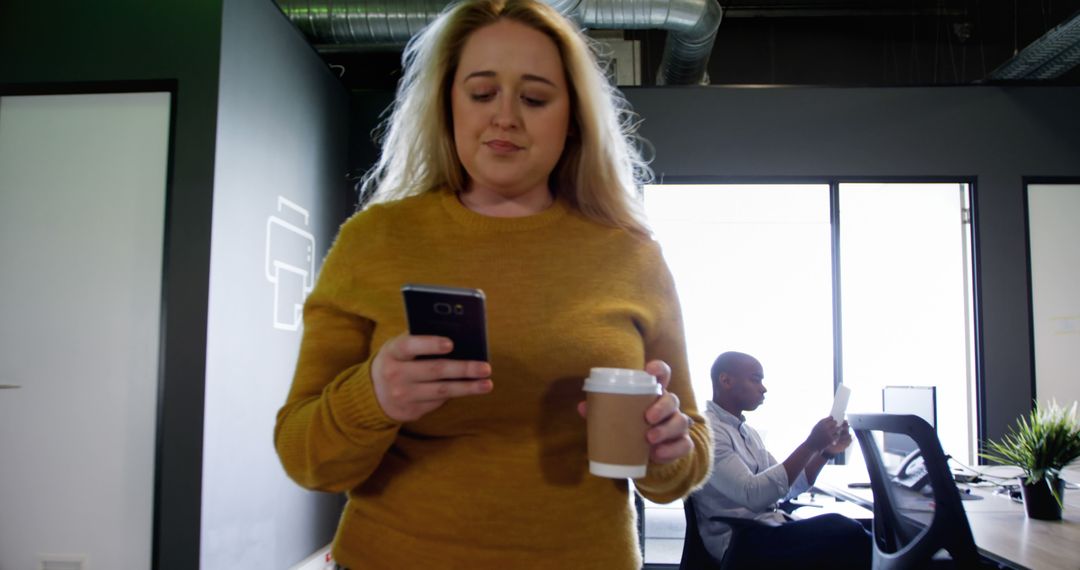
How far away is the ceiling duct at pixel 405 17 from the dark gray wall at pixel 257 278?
0.93 feet

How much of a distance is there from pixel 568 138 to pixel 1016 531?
1945mm

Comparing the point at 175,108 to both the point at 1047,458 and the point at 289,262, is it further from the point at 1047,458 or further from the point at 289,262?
the point at 1047,458


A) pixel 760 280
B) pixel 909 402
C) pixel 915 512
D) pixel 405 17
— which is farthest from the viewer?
pixel 760 280

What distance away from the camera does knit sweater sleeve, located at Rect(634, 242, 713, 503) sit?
1.00 metres

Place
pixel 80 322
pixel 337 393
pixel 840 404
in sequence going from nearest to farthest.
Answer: pixel 337 393 → pixel 840 404 → pixel 80 322

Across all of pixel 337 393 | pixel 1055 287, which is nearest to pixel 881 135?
pixel 1055 287

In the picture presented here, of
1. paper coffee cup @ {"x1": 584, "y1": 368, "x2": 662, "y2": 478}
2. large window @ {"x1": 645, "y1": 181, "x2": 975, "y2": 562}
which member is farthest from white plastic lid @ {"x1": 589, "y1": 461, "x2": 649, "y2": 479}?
large window @ {"x1": 645, "y1": 181, "x2": 975, "y2": 562}

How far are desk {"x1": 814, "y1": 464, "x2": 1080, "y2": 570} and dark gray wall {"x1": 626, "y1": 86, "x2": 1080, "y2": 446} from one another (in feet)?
8.90

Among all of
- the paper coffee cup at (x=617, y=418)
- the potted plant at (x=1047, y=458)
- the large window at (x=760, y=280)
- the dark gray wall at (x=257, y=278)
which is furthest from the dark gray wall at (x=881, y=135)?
the paper coffee cup at (x=617, y=418)

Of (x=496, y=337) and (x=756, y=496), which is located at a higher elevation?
(x=496, y=337)

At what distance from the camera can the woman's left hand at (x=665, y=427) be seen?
872 millimetres

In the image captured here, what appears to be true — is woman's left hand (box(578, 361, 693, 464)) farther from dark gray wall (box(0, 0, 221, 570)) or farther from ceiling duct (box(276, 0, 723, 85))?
ceiling duct (box(276, 0, 723, 85))

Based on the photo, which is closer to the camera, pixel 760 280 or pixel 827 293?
pixel 827 293

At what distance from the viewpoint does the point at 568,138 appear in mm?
1138
